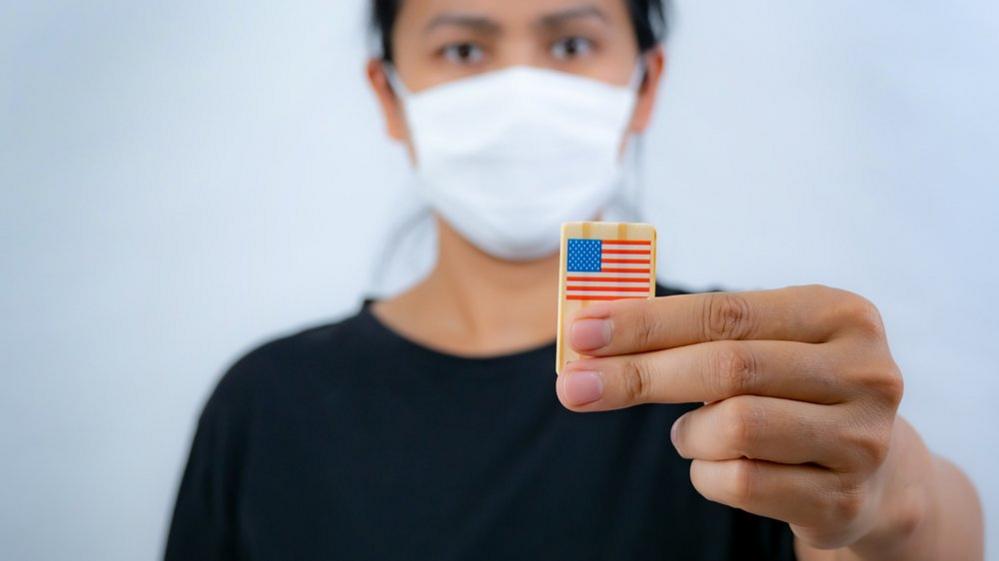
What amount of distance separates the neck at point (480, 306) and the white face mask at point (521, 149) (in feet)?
0.19

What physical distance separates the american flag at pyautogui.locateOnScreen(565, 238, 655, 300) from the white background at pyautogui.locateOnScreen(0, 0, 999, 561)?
0.78m

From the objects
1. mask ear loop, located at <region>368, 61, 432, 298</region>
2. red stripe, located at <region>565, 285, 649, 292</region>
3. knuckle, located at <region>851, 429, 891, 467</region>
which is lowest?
knuckle, located at <region>851, 429, 891, 467</region>

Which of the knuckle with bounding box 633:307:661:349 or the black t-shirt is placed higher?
the knuckle with bounding box 633:307:661:349

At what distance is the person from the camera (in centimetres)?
130

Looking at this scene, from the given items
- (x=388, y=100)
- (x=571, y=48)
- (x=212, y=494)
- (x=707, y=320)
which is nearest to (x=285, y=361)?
(x=212, y=494)

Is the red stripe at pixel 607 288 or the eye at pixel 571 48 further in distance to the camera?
the eye at pixel 571 48

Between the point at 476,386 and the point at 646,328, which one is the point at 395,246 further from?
the point at 646,328

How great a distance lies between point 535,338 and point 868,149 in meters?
0.65

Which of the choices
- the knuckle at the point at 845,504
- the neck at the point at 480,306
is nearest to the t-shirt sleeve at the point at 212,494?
the neck at the point at 480,306

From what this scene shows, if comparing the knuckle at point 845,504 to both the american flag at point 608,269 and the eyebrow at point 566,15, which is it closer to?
the american flag at point 608,269

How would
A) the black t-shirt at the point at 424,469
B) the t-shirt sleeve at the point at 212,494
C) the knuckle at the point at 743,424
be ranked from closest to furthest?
1. the knuckle at the point at 743,424
2. the black t-shirt at the point at 424,469
3. the t-shirt sleeve at the point at 212,494

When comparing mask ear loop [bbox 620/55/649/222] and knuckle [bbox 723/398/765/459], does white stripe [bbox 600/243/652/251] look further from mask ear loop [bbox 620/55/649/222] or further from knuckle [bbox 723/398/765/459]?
mask ear loop [bbox 620/55/649/222]

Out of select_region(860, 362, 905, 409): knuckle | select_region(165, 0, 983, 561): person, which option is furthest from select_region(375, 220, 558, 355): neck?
select_region(860, 362, 905, 409): knuckle

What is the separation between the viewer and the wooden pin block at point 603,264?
2.79ft
